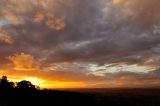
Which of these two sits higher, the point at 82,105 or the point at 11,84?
the point at 11,84

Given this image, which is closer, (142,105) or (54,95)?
(54,95)

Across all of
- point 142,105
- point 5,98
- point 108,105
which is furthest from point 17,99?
point 142,105

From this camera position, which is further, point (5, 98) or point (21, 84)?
point (21, 84)

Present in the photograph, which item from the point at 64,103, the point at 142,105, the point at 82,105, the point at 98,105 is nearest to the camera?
the point at 64,103

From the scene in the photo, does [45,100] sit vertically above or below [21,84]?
below

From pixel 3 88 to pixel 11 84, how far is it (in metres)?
3.29

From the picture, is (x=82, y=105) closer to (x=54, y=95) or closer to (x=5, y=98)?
(x=54, y=95)

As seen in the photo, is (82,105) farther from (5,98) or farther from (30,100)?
(5,98)

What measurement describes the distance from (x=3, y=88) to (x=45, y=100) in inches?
522

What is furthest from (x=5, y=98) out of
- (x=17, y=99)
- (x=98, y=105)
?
(x=98, y=105)

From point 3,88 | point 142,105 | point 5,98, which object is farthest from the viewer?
point 142,105

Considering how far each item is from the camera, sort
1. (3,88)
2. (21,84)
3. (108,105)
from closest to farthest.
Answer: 1. (3,88)
2. (21,84)
3. (108,105)

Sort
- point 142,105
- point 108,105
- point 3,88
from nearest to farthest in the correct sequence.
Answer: point 3,88 < point 108,105 < point 142,105

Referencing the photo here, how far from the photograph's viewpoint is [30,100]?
7119cm
